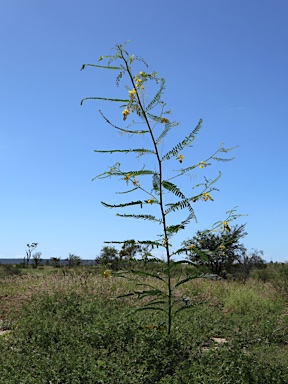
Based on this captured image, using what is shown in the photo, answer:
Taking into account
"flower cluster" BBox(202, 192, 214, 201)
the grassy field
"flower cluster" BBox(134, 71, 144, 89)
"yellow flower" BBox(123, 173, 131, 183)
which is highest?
"flower cluster" BBox(134, 71, 144, 89)

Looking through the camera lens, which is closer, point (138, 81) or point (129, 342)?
point (138, 81)

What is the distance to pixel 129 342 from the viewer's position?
18.8ft

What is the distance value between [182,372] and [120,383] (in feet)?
2.24

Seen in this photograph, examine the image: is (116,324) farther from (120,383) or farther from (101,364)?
(120,383)

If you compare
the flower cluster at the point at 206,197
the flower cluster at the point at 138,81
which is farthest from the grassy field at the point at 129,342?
the flower cluster at the point at 138,81

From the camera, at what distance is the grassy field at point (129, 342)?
4.69 m

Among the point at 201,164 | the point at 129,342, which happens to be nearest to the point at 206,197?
the point at 201,164

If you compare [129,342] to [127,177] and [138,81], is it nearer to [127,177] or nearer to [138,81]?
[127,177]

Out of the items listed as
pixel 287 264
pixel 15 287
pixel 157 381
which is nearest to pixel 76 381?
pixel 157 381

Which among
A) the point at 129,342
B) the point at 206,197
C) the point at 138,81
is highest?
the point at 138,81

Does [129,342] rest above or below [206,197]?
below

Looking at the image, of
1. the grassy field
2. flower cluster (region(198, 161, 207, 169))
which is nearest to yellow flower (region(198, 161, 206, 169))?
flower cluster (region(198, 161, 207, 169))

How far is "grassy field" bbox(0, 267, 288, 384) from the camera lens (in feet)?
15.4

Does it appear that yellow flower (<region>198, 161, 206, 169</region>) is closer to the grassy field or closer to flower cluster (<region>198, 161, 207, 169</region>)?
flower cluster (<region>198, 161, 207, 169</region>)
